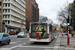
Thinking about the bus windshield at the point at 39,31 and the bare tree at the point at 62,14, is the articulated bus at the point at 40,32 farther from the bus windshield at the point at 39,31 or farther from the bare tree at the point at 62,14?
the bare tree at the point at 62,14

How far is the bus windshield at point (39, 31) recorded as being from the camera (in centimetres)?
1666

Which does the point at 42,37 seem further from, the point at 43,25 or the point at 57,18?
the point at 57,18

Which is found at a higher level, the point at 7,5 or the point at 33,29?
the point at 7,5

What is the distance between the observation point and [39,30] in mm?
16875

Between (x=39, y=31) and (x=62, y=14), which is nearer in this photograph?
(x=39, y=31)

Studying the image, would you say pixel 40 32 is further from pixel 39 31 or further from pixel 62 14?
pixel 62 14

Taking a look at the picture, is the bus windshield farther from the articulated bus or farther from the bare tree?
the bare tree

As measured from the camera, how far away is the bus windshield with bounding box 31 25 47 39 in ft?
Answer: 54.7

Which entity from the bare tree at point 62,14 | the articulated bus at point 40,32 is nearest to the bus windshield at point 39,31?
the articulated bus at point 40,32

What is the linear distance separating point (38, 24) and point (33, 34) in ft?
4.49

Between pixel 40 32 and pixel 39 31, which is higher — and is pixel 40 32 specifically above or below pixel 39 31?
below

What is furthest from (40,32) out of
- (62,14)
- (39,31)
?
(62,14)

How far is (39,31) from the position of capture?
16.8m

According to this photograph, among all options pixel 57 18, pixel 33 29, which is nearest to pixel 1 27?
pixel 57 18
